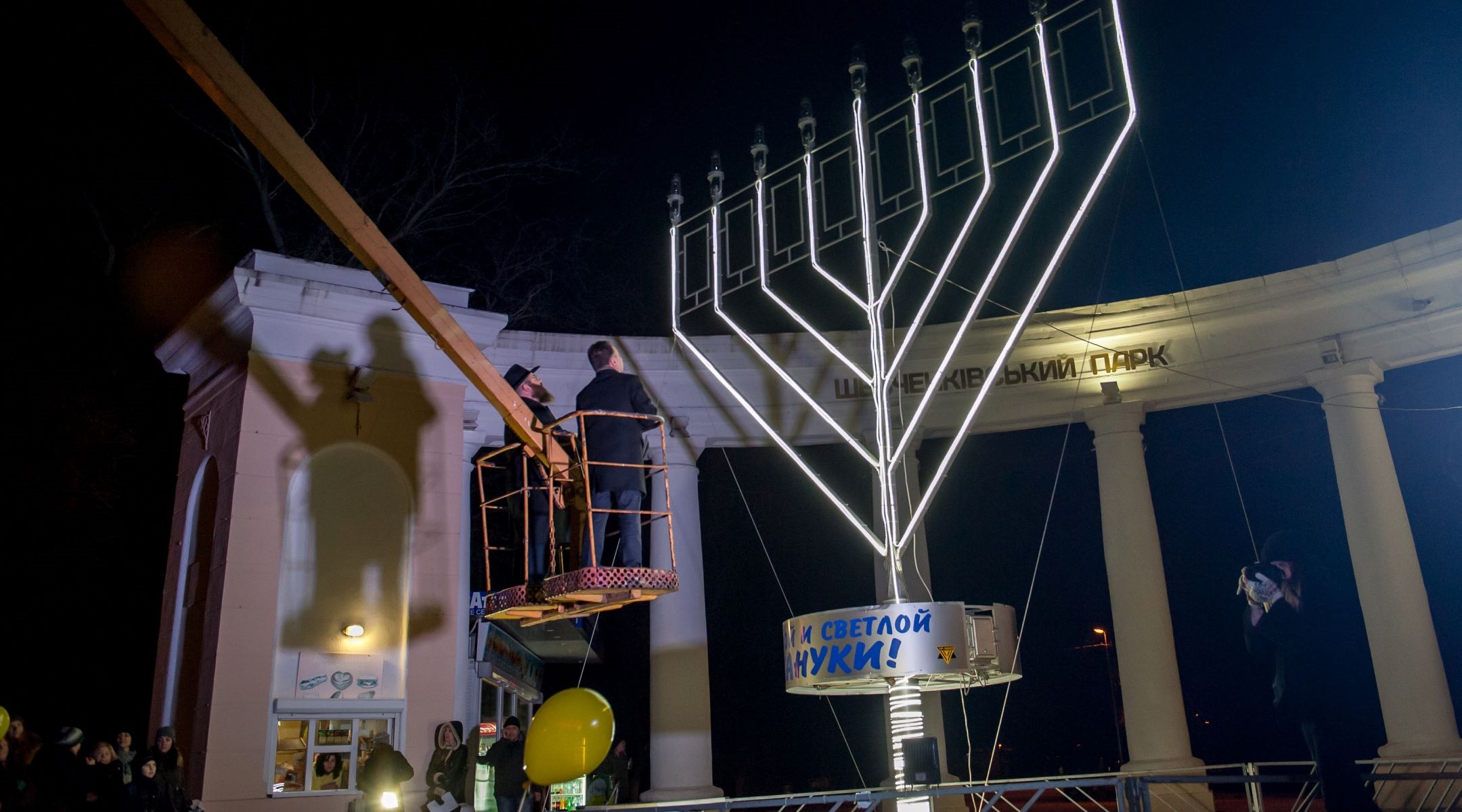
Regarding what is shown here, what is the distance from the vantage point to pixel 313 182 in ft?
26.2

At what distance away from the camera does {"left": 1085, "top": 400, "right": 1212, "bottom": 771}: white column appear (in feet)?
40.2

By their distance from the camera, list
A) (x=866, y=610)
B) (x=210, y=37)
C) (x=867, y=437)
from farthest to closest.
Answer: (x=867, y=437)
(x=210, y=37)
(x=866, y=610)

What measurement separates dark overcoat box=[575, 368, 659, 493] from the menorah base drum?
2002 millimetres

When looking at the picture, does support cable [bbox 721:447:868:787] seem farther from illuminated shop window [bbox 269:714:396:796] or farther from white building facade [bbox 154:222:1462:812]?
illuminated shop window [bbox 269:714:396:796]

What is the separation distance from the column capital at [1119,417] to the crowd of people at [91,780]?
10320 millimetres

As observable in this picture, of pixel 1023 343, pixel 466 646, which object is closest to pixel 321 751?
pixel 466 646

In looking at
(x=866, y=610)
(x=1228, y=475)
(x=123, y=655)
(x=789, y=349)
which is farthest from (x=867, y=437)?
(x=123, y=655)

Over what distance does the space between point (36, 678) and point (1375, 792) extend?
15517 mm

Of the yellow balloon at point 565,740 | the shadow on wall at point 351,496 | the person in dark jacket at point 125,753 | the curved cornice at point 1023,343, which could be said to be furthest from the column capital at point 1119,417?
the person in dark jacket at point 125,753

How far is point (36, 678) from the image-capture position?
1416cm

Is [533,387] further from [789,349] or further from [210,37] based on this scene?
[789,349]

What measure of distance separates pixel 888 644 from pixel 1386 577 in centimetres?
771

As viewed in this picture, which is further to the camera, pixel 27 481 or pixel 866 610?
pixel 27 481

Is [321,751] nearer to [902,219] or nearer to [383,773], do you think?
[383,773]
